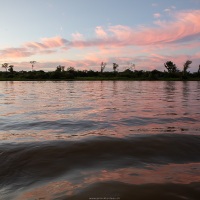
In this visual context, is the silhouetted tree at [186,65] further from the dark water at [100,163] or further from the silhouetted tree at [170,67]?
the dark water at [100,163]

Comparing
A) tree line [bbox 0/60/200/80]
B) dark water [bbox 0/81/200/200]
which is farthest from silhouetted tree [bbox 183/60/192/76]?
dark water [bbox 0/81/200/200]

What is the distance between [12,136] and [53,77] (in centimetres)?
10625

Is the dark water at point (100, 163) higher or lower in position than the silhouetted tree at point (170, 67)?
lower

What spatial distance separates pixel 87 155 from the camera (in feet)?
15.0

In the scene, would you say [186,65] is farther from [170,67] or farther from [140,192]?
[140,192]

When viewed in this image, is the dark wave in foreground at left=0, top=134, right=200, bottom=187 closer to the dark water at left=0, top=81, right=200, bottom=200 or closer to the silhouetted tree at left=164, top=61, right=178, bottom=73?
the dark water at left=0, top=81, right=200, bottom=200

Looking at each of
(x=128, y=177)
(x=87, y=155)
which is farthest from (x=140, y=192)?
(x=87, y=155)

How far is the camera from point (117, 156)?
4.47m

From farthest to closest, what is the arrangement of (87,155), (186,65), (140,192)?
(186,65)
(87,155)
(140,192)

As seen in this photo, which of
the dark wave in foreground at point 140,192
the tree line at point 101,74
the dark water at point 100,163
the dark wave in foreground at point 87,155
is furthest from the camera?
the tree line at point 101,74

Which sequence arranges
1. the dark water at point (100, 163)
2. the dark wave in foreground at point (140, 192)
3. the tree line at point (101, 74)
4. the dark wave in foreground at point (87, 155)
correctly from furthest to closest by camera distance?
the tree line at point (101, 74), the dark wave in foreground at point (87, 155), the dark water at point (100, 163), the dark wave in foreground at point (140, 192)

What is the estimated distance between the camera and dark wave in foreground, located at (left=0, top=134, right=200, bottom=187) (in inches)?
150

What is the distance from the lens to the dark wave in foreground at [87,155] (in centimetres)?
380

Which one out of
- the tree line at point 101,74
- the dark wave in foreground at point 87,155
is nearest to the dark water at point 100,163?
the dark wave in foreground at point 87,155
